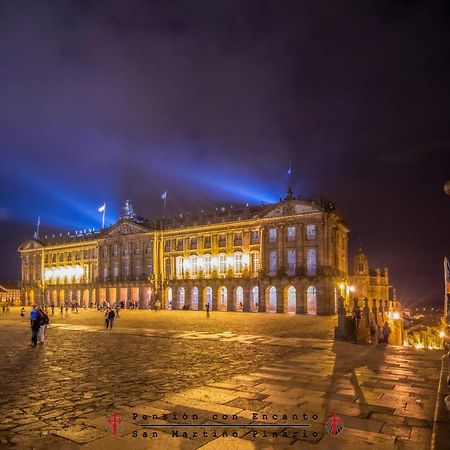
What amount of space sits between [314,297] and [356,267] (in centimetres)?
2797

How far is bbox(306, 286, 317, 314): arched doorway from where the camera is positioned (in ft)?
182

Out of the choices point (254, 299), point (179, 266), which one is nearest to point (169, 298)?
point (179, 266)

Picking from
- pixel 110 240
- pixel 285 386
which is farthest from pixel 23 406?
pixel 110 240

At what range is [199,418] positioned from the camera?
765cm

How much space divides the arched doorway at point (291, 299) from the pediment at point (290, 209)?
962 centimetres

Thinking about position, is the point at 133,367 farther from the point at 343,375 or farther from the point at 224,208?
the point at 224,208

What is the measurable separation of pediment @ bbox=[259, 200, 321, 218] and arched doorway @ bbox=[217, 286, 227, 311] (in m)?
12.4

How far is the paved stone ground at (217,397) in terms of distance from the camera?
6.67 metres

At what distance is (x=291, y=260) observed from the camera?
2299 inches

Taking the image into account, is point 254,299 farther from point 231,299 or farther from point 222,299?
point 222,299

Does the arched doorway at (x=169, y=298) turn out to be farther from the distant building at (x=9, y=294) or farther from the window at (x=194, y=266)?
the distant building at (x=9, y=294)

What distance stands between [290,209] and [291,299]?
1155cm

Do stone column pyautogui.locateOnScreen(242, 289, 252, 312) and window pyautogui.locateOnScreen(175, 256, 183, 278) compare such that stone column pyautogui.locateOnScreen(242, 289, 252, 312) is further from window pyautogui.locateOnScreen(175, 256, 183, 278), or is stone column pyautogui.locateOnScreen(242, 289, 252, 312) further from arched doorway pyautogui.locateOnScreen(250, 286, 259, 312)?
window pyautogui.locateOnScreen(175, 256, 183, 278)

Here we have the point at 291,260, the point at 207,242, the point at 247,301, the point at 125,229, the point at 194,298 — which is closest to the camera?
the point at 291,260
